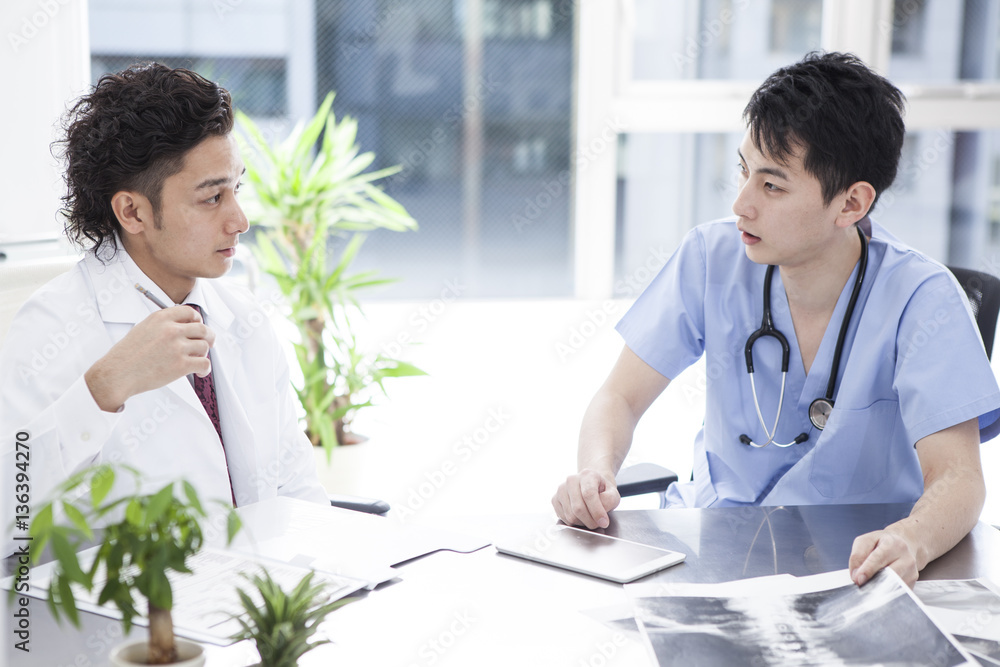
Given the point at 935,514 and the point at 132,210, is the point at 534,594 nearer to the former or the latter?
the point at 935,514

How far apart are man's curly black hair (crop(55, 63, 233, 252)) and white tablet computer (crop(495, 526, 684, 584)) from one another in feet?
2.69

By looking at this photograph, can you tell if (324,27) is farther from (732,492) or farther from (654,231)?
(732,492)

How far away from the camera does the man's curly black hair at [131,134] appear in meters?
1.41

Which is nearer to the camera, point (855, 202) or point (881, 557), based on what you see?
point (881, 557)

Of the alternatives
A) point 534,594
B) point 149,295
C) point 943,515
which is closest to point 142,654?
point 534,594

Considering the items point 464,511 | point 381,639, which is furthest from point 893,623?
point 464,511

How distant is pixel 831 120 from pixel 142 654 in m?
1.31

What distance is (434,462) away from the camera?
337 cm

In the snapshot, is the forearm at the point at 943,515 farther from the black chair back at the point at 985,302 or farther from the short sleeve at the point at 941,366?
the black chair back at the point at 985,302

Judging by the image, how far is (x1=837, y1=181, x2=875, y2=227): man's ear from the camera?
1.52 metres

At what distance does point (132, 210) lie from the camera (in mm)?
1447

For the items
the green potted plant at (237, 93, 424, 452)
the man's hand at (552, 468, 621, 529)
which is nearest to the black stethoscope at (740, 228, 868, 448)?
the man's hand at (552, 468, 621, 529)

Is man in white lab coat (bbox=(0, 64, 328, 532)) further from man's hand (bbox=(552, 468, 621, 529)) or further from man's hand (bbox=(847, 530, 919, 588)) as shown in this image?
man's hand (bbox=(847, 530, 919, 588))

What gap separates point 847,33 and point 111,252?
456 centimetres
